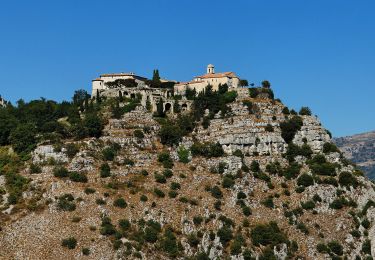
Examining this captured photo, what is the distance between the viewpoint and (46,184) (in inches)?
4414

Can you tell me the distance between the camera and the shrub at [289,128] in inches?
5089

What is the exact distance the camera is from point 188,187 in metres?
→ 116

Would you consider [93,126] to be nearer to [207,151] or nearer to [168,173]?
[168,173]

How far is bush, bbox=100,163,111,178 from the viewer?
378ft

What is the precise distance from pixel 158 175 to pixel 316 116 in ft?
128

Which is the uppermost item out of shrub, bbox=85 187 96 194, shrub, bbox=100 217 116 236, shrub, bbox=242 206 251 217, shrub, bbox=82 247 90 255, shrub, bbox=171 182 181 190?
shrub, bbox=171 182 181 190

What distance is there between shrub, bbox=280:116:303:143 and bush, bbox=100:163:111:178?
3509 centimetres

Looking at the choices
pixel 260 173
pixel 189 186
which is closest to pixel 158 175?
pixel 189 186

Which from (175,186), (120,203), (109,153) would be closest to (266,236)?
(175,186)

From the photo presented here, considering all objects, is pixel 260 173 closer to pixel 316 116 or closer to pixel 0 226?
pixel 316 116

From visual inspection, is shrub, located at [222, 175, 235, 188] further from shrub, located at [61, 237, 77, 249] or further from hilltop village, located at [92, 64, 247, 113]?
shrub, located at [61, 237, 77, 249]

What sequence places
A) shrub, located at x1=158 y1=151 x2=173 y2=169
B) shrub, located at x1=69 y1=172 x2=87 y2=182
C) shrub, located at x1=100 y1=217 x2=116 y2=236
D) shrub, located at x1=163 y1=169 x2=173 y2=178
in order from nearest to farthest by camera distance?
shrub, located at x1=100 y1=217 x2=116 y2=236 < shrub, located at x1=69 y1=172 x2=87 y2=182 < shrub, located at x1=163 y1=169 x2=173 y2=178 < shrub, located at x1=158 y1=151 x2=173 y2=169

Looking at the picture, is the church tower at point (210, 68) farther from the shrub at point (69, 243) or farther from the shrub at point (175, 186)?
the shrub at point (69, 243)

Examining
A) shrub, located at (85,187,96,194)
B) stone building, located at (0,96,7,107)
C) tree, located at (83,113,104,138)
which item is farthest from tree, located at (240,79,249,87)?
stone building, located at (0,96,7,107)
